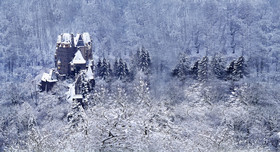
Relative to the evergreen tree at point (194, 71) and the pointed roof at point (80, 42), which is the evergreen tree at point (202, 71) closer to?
the evergreen tree at point (194, 71)

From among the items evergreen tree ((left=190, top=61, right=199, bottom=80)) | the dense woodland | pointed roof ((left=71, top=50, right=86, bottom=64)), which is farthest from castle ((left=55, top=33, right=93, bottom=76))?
evergreen tree ((left=190, top=61, right=199, bottom=80))

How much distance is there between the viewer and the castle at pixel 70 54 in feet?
143

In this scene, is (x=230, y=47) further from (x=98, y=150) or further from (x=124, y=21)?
(x=98, y=150)

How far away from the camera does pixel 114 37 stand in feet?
247

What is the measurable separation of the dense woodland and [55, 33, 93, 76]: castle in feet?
7.11

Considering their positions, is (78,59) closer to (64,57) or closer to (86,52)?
(86,52)

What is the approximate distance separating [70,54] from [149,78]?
12.4 metres

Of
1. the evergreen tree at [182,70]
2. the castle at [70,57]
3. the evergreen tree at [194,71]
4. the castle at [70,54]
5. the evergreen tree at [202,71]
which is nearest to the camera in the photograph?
the evergreen tree at [202,71]

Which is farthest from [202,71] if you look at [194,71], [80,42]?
[80,42]

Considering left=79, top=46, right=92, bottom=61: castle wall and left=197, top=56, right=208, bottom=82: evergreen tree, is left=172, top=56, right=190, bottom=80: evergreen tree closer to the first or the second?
left=197, top=56, right=208, bottom=82: evergreen tree

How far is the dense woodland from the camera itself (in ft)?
52.2

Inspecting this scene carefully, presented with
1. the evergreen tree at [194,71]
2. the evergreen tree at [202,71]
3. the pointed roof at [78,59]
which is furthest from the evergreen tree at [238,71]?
the pointed roof at [78,59]

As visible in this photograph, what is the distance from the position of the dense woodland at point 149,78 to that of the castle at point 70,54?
2167mm

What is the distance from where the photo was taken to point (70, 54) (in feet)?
146
